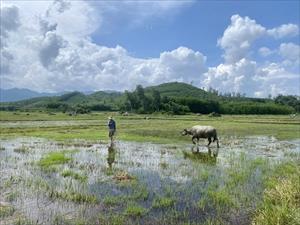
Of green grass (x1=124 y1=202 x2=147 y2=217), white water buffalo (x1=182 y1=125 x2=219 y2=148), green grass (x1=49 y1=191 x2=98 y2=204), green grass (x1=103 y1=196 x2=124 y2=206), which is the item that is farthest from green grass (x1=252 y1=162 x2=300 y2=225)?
white water buffalo (x1=182 y1=125 x2=219 y2=148)

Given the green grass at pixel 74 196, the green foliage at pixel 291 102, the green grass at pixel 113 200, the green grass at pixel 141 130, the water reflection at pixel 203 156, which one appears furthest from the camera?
the green foliage at pixel 291 102

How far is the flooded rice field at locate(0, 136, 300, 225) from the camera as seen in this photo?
455 inches

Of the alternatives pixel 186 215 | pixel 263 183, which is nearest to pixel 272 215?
pixel 186 215

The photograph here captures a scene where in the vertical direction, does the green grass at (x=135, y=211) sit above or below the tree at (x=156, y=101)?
below

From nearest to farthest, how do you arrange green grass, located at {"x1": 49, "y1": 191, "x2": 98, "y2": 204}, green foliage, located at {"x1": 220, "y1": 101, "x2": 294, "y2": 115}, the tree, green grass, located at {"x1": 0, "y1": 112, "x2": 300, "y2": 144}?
green grass, located at {"x1": 49, "y1": 191, "x2": 98, "y2": 204}, green grass, located at {"x1": 0, "y1": 112, "x2": 300, "y2": 144}, the tree, green foliage, located at {"x1": 220, "y1": 101, "x2": 294, "y2": 115}

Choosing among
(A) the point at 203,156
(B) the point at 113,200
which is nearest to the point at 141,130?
(A) the point at 203,156

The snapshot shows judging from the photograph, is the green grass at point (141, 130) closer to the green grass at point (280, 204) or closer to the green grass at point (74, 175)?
the green grass at point (74, 175)

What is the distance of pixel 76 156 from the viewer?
75.7 feet

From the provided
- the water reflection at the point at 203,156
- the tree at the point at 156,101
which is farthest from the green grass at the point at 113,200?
the tree at the point at 156,101

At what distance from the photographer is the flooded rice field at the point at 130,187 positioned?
11.6 m

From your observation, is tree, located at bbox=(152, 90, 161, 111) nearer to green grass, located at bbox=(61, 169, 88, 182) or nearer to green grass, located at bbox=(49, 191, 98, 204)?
green grass, located at bbox=(61, 169, 88, 182)

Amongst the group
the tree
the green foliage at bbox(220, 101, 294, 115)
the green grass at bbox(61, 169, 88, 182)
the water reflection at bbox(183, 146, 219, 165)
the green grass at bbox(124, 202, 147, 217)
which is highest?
the tree

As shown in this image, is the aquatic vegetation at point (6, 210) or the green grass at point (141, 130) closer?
the aquatic vegetation at point (6, 210)

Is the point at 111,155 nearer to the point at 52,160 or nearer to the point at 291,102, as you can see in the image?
the point at 52,160
